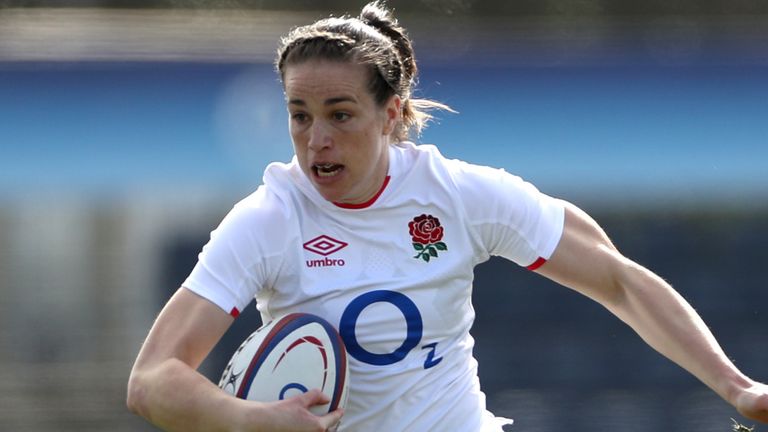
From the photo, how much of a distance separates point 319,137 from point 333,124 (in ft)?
0.20

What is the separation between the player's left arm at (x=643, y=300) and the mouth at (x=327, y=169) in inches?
23.4

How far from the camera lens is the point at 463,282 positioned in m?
3.20

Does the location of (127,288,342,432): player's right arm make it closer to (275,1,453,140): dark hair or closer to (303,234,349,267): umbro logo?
(303,234,349,267): umbro logo

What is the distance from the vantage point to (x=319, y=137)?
297 centimetres

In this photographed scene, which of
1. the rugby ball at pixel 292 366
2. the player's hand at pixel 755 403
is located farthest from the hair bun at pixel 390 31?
the player's hand at pixel 755 403

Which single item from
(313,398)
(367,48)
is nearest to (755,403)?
(313,398)

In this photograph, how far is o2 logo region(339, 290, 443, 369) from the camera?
10.0 feet

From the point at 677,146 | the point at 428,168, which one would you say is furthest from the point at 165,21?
the point at 428,168

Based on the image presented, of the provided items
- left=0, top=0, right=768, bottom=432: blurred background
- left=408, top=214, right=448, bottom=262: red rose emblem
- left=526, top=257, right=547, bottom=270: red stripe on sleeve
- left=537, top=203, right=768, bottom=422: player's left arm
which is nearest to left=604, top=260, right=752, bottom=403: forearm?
left=537, top=203, right=768, bottom=422: player's left arm

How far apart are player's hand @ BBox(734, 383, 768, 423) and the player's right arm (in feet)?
2.87

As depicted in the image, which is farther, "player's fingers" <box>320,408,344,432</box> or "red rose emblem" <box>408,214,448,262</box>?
"red rose emblem" <box>408,214,448,262</box>

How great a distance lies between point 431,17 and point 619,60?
0.89 meters

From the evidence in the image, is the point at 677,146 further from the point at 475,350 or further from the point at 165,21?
the point at 165,21

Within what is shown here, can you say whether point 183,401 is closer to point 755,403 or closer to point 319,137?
point 319,137
